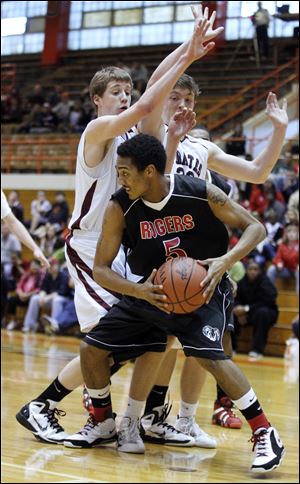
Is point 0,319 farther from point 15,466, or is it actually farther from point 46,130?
point 15,466

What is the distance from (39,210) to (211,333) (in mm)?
15851

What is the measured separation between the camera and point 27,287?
1855cm

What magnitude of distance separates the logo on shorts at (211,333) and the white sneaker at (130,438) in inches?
40.8

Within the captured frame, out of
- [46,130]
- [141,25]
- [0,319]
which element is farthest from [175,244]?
[141,25]

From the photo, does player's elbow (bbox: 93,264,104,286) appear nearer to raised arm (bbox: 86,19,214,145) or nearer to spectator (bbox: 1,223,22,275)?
raised arm (bbox: 86,19,214,145)

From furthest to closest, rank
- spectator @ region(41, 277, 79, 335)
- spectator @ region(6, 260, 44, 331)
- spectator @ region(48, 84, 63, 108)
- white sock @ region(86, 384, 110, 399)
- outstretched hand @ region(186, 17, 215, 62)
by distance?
spectator @ region(48, 84, 63, 108) → spectator @ region(6, 260, 44, 331) → spectator @ region(41, 277, 79, 335) → white sock @ region(86, 384, 110, 399) → outstretched hand @ region(186, 17, 215, 62)

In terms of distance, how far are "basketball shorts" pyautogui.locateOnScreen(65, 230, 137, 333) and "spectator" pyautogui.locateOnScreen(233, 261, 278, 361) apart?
8.85m

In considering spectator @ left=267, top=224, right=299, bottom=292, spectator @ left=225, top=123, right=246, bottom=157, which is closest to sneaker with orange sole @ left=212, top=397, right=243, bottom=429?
spectator @ left=225, top=123, right=246, bottom=157

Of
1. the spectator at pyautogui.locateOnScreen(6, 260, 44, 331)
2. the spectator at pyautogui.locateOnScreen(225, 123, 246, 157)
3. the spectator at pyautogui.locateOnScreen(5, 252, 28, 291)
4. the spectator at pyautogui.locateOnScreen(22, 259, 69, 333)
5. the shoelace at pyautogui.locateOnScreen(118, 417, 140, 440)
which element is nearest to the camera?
the shoelace at pyautogui.locateOnScreen(118, 417, 140, 440)

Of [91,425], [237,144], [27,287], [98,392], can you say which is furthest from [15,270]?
[98,392]

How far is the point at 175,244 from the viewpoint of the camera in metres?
5.12

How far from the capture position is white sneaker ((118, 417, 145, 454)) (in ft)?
19.3

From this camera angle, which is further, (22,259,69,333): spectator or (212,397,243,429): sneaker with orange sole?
(22,259,69,333): spectator

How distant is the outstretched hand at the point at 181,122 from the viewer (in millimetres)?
5047
